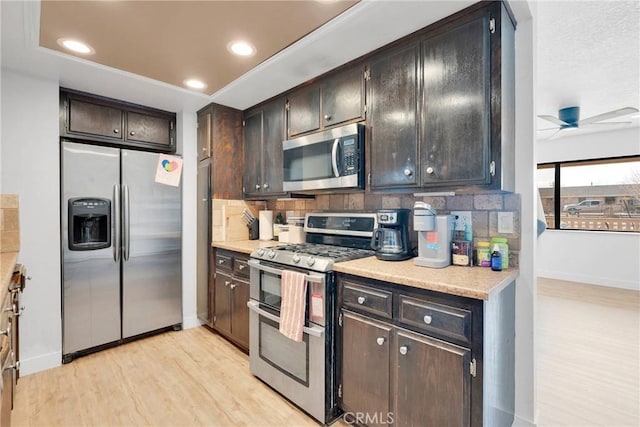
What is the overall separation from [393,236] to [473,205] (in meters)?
0.52

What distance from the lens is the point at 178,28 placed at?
1817 millimetres

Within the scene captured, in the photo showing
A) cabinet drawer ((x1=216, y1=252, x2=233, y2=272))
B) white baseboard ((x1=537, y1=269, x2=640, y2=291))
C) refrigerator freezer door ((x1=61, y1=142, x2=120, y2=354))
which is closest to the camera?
refrigerator freezer door ((x1=61, y1=142, x2=120, y2=354))

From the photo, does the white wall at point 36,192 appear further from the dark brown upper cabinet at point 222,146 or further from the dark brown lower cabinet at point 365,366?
the dark brown lower cabinet at point 365,366

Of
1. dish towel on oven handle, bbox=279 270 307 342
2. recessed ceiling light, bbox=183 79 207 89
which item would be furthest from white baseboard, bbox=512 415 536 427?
recessed ceiling light, bbox=183 79 207 89

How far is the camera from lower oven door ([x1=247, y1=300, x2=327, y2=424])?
1797 millimetres

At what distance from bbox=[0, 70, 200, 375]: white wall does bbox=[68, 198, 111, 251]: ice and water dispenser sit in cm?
10

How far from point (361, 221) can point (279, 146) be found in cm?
105

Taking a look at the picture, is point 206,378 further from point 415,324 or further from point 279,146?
point 279,146

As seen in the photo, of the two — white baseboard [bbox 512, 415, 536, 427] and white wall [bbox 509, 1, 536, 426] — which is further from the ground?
white wall [bbox 509, 1, 536, 426]

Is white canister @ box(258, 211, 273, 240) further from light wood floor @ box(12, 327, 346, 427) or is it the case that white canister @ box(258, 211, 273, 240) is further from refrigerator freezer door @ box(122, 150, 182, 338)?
light wood floor @ box(12, 327, 346, 427)

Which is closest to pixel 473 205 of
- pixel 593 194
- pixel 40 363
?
pixel 40 363

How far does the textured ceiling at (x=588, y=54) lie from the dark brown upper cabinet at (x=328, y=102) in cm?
122

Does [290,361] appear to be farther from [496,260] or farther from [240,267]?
[496,260]

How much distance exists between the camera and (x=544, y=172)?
570 cm
